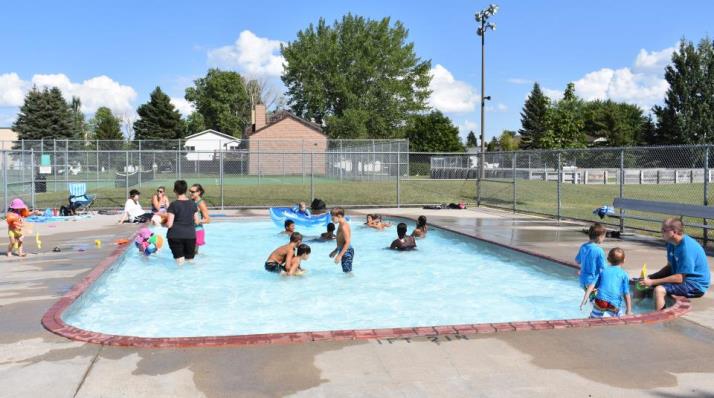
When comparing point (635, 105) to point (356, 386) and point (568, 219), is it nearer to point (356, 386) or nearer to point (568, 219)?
point (568, 219)

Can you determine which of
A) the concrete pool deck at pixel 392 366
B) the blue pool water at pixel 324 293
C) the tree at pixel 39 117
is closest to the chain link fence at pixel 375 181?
the blue pool water at pixel 324 293

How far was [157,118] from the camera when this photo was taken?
8400 centimetres

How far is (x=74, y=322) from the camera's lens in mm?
7328

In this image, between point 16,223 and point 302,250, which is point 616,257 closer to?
point 302,250

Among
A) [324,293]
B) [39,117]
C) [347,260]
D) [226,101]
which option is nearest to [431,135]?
[226,101]

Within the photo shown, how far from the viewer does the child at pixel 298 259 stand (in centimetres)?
1105

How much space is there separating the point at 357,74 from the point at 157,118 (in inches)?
1178

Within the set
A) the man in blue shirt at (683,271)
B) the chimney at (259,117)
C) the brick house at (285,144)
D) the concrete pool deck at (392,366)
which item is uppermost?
the chimney at (259,117)

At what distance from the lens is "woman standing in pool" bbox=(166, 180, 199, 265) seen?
35.3 feet

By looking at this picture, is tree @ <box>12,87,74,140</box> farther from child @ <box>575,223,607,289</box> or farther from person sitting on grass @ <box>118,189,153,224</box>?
child @ <box>575,223,607,289</box>

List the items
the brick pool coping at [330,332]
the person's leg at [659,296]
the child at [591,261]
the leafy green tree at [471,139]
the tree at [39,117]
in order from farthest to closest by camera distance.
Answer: the leafy green tree at [471,139], the tree at [39,117], the child at [591,261], the person's leg at [659,296], the brick pool coping at [330,332]

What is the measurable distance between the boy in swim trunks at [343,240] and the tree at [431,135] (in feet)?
262

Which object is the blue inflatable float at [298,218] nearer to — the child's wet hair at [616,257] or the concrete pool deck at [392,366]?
the concrete pool deck at [392,366]

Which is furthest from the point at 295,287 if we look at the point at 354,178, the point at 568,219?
the point at 354,178
